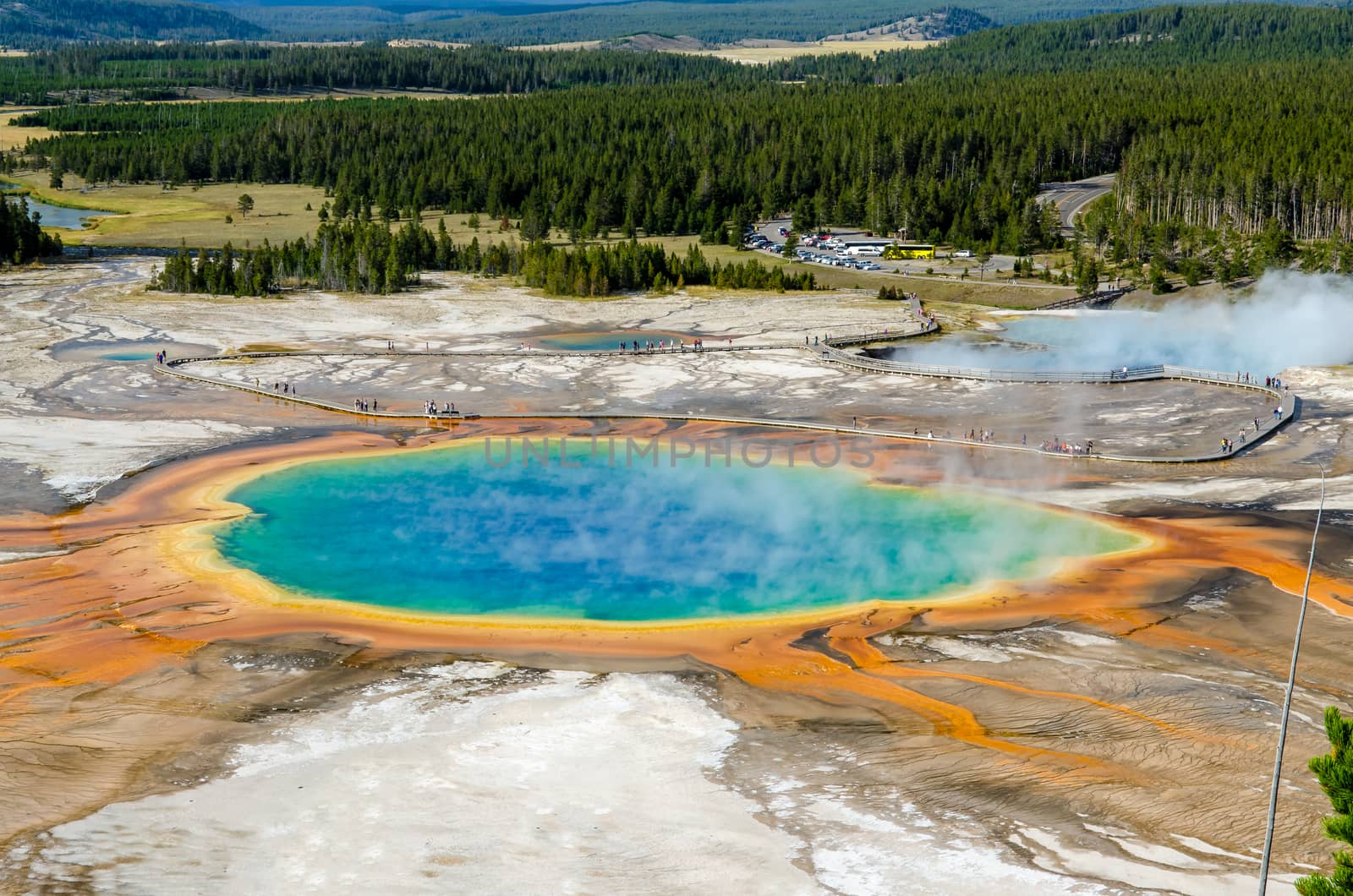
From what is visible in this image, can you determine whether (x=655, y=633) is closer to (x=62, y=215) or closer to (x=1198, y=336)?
(x=1198, y=336)

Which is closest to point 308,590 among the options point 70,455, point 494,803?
point 494,803

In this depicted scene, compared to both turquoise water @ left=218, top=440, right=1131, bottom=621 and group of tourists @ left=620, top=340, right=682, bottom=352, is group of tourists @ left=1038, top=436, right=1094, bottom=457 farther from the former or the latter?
group of tourists @ left=620, top=340, right=682, bottom=352

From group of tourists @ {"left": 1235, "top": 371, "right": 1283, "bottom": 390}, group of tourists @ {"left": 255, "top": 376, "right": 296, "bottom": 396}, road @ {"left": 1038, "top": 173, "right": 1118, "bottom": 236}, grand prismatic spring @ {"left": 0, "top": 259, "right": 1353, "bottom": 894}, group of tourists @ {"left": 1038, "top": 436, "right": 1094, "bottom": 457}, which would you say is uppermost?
road @ {"left": 1038, "top": 173, "right": 1118, "bottom": 236}

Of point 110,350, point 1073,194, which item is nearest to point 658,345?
point 110,350

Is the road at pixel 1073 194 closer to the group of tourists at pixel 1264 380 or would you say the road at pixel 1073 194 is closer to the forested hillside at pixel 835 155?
the forested hillside at pixel 835 155

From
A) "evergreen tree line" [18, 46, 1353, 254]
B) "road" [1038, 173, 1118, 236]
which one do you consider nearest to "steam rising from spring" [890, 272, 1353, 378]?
"evergreen tree line" [18, 46, 1353, 254]

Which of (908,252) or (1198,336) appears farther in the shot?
(908,252)
